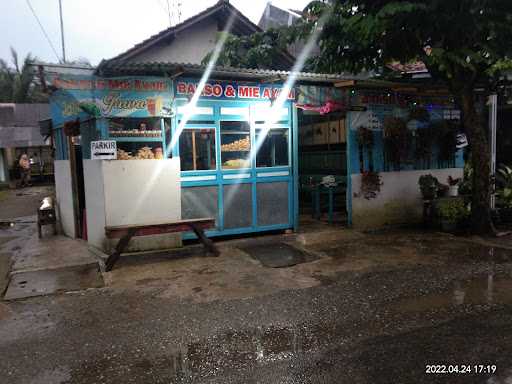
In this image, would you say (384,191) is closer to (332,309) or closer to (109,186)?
(332,309)

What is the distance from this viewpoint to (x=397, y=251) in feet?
23.4

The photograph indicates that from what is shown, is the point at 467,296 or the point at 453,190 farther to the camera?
the point at 453,190

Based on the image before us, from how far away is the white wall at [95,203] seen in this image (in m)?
6.88

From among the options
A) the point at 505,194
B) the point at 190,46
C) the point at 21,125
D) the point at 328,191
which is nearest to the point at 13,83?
the point at 21,125

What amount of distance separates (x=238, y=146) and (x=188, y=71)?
172 cm

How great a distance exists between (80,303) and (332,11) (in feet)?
19.8

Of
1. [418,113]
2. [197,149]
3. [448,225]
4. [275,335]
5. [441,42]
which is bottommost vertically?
[275,335]

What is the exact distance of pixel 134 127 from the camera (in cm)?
707

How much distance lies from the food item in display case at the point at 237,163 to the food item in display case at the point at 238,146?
0.68 feet

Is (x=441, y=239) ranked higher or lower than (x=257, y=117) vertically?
lower

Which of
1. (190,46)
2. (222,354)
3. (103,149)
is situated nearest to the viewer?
(222,354)

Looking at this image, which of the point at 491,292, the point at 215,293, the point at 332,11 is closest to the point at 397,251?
the point at 491,292

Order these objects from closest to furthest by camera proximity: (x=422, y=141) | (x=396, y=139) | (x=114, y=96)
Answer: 1. (x=114, y=96)
2. (x=396, y=139)
3. (x=422, y=141)

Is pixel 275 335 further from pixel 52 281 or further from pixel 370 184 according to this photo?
pixel 370 184
